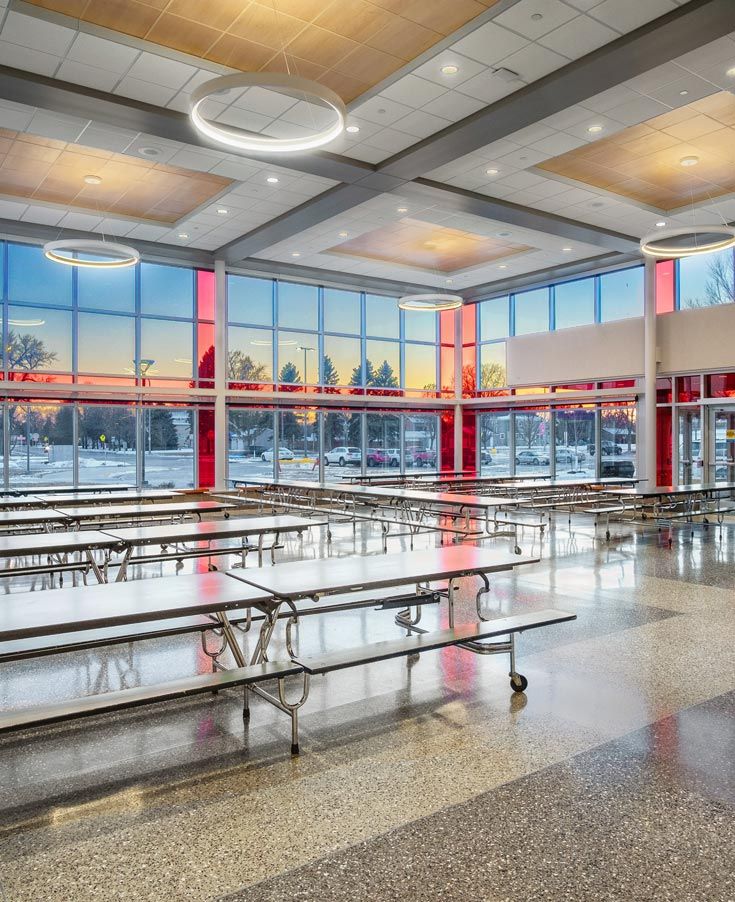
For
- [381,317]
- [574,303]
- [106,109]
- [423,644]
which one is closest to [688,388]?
[574,303]

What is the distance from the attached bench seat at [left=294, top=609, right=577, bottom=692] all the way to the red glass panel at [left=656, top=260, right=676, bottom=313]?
11553mm

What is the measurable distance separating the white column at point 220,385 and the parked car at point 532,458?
7.23m

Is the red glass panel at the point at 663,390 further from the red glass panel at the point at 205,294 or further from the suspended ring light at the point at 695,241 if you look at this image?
the red glass panel at the point at 205,294

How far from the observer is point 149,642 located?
15.9 feet

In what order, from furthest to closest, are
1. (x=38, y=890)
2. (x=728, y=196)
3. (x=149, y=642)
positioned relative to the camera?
1. (x=728, y=196)
2. (x=149, y=642)
3. (x=38, y=890)

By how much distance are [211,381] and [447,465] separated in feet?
22.4

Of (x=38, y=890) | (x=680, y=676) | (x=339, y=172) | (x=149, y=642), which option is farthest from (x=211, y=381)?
(x=38, y=890)

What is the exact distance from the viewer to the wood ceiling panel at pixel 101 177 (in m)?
9.43

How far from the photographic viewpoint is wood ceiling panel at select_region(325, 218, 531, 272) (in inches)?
520

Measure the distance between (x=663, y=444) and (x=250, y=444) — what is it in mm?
8662

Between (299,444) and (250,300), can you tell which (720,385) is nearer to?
(299,444)

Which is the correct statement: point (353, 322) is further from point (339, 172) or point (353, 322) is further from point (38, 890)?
point (38, 890)

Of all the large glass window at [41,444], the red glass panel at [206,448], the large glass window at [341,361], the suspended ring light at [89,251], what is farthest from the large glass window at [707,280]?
the large glass window at [41,444]

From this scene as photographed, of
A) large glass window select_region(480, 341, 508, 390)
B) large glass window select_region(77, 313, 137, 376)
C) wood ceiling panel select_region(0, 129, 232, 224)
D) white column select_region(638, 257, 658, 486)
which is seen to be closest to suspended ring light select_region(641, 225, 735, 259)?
white column select_region(638, 257, 658, 486)
